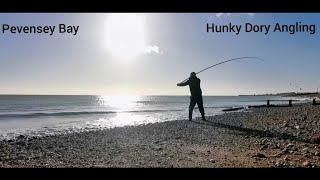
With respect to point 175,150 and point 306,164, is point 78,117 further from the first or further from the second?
point 306,164

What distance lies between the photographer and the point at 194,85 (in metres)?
11.9

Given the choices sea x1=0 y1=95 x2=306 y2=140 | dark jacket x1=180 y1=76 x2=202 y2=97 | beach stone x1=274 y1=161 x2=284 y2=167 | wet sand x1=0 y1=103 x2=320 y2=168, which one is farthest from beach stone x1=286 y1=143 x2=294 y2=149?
sea x1=0 y1=95 x2=306 y2=140

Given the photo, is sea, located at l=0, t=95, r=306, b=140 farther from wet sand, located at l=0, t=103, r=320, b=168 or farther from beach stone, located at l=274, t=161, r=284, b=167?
beach stone, located at l=274, t=161, r=284, b=167

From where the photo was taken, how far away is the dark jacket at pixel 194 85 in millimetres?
11641

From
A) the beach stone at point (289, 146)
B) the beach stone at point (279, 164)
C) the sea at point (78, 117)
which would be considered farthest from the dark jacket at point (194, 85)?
the beach stone at point (279, 164)

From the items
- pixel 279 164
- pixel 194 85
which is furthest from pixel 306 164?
pixel 194 85

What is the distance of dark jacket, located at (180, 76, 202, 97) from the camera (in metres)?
11.6
